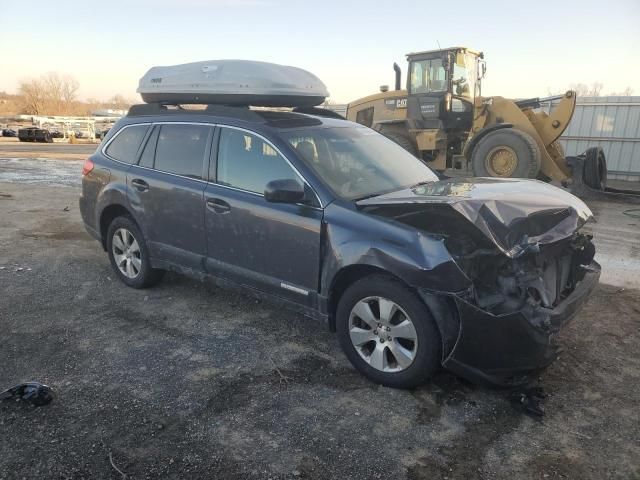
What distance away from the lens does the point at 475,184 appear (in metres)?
3.98

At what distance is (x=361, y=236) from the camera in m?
3.21

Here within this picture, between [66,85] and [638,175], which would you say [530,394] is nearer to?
[638,175]

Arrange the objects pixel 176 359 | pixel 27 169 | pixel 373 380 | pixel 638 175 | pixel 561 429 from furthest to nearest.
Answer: pixel 27 169 → pixel 638 175 → pixel 176 359 → pixel 373 380 → pixel 561 429

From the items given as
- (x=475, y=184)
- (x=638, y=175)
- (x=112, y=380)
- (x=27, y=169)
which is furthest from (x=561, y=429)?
(x=27, y=169)

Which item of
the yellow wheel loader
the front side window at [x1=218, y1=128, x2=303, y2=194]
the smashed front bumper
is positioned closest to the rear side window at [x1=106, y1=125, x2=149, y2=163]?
the front side window at [x1=218, y1=128, x2=303, y2=194]

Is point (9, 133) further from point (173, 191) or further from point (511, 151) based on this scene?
point (173, 191)

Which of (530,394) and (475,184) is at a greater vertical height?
(475,184)

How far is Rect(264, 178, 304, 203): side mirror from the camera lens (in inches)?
134

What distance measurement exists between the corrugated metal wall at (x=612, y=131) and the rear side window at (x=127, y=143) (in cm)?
1465

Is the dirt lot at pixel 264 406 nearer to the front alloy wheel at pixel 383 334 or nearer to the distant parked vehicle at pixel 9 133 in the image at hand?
the front alloy wheel at pixel 383 334

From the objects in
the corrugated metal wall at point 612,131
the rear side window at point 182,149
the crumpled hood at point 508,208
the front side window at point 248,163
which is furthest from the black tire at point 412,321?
the corrugated metal wall at point 612,131

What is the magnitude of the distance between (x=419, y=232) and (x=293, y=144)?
1.31m

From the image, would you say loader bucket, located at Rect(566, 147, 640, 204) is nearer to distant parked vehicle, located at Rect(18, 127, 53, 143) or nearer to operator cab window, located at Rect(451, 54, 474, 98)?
operator cab window, located at Rect(451, 54, 474, 98)

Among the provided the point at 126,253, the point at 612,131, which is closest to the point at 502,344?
the point at 126,253
